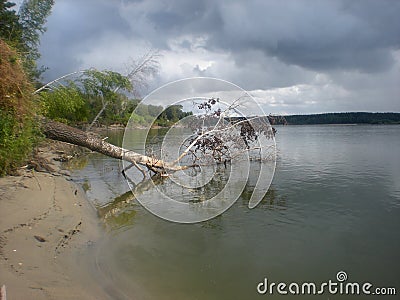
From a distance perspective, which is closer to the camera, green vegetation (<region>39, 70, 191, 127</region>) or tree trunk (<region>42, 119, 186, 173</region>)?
green vegetation (<region>39, 70, 191, 127</region>)

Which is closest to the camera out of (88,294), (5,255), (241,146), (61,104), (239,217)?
(88,294)

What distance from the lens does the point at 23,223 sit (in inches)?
262

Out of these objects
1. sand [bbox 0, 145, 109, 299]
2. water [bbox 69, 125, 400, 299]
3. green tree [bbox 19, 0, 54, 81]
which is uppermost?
green tree [bbox 19, 0, 54, 81]

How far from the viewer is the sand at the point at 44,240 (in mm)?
4617

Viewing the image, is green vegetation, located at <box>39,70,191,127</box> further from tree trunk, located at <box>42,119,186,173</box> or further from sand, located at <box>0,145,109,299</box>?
sand, located at <box>0,145,109,299</box>

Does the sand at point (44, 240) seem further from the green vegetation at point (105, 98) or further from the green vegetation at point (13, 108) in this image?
the green vegetation at point (105, 98)

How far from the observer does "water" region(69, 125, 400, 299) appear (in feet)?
18.3

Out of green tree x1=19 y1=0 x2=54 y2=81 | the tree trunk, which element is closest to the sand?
the tree trunk

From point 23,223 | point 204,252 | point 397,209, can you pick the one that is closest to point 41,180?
point 23,223

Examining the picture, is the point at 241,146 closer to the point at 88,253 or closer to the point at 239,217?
the point at 239,217

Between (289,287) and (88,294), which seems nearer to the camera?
(88,294)

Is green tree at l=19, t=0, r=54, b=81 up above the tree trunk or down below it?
above

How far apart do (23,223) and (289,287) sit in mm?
5685

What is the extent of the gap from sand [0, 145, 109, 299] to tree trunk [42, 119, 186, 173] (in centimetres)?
276
